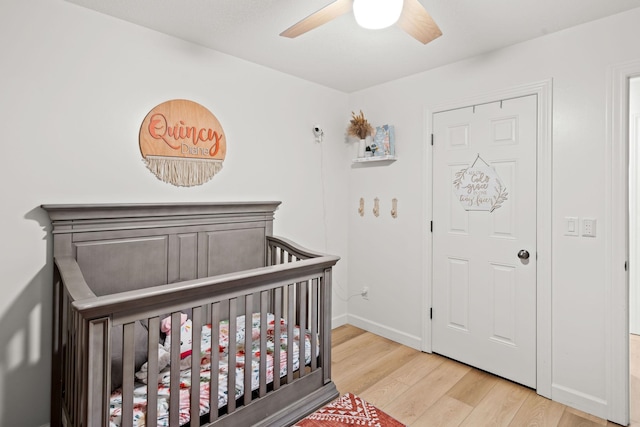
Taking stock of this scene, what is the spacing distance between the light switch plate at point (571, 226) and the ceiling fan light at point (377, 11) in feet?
5.22

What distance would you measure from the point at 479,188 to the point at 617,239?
0.83m

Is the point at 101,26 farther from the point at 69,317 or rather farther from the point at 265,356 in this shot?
the point at 265,356

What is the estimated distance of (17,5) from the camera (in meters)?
1.74

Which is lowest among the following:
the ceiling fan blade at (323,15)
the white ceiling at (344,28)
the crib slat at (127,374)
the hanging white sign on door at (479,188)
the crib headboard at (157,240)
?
the crib slat at (127,374)

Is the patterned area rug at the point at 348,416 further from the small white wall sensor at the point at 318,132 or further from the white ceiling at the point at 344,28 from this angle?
the white ceiling at the point at 344,28

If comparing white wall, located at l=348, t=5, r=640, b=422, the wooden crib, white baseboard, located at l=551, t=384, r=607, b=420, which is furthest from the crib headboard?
white baseboard, located at l=551, t=384, r=607, b=420

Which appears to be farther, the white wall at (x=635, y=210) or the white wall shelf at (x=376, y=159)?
the white wall at (x=635, y=210)

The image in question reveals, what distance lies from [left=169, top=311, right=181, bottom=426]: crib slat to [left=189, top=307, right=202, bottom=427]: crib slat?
0.20ft

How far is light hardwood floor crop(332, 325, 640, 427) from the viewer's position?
6.63 ft

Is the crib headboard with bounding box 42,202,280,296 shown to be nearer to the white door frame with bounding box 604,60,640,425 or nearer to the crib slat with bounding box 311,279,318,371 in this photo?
the crib slat with bounding box 311,279,318,371

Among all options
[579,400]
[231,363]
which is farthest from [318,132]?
[579,400]

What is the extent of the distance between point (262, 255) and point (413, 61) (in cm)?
182

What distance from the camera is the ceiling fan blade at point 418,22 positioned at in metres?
1.50

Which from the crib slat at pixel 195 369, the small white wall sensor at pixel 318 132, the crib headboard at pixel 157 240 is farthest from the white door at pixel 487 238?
the crib slat at pixel 195 369
